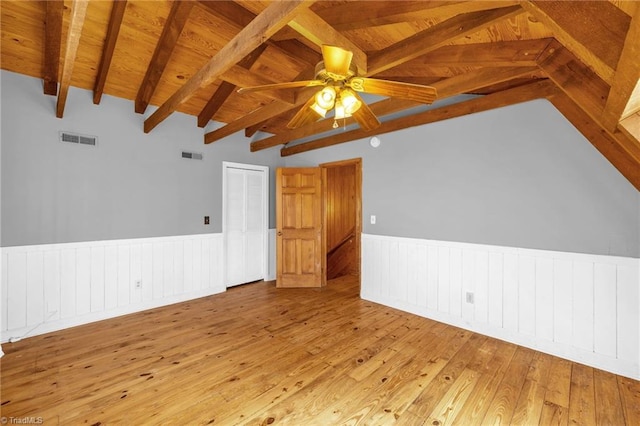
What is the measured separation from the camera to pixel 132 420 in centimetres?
172

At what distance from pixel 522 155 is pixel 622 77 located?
2.14 meters

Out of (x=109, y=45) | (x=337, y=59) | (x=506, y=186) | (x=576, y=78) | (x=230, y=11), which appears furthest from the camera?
(x=506, y=186)

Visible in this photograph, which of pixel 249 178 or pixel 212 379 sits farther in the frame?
pixel 249 178

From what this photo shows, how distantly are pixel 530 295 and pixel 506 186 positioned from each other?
113cm

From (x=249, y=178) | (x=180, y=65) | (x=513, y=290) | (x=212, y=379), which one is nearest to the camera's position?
(x=212, y=379)

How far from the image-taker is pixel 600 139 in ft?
7.26

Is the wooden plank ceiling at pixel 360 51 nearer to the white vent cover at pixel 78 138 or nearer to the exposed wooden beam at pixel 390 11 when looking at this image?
the exposed wooden beam at pixel 390 11

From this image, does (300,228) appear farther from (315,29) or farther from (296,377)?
(315,29)

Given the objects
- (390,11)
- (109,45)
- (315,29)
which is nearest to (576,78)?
(390,11)

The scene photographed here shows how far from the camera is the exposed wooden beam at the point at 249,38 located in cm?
146

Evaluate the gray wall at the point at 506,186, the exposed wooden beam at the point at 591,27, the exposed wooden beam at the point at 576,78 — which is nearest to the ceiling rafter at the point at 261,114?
the gray wall at the point at 506,186

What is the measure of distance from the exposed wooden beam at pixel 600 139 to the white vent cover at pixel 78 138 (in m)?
4.95

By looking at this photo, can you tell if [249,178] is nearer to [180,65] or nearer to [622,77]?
[180,65]

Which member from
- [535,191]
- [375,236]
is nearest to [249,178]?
[375,236]
